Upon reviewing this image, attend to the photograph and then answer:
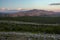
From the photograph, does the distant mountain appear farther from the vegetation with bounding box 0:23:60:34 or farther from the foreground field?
the foreground field

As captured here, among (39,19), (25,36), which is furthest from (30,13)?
(25,36)

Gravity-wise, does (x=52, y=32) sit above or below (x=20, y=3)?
below

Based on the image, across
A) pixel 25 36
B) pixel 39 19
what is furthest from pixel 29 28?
pixel 39 19

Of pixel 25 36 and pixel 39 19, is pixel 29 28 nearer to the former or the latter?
pixel 25 36

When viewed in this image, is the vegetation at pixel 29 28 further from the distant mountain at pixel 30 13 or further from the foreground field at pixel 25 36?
the distant mountain at pixel 30 13

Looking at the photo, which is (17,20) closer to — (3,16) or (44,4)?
(3,16)

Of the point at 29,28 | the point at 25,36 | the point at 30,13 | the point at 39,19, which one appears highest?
the point at 30,13

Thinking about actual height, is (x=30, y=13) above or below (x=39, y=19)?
above

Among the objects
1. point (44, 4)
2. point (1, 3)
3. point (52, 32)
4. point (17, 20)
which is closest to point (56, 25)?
point (52, 32)

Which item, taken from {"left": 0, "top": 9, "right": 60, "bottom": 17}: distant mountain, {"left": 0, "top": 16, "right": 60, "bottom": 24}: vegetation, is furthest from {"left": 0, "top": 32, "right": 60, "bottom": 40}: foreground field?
{"left": 0, "top": 9, "right": 60, "bottom": 17}: distant mountain
